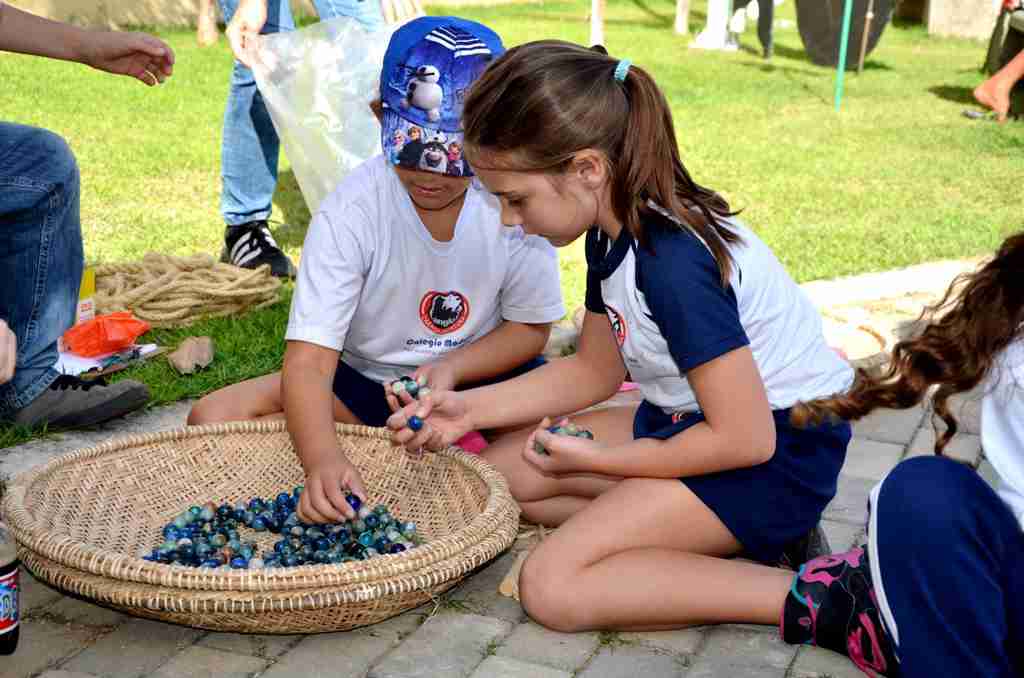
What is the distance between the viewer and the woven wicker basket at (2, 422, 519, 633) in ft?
7.18

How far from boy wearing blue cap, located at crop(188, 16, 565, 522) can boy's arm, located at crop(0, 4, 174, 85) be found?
73 centimetres

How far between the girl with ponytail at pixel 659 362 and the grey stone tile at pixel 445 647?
100 mm

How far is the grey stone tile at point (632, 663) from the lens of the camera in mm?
2299

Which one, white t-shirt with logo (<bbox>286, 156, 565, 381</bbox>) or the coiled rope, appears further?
the coiled rope

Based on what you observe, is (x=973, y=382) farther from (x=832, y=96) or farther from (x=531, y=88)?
(x=832, y=96)

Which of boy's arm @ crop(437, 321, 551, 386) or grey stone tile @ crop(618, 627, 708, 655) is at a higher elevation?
boy's arm @ crop(437, 321, 551, 386)

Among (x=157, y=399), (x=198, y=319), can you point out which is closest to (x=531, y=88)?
(x=157, y=399)

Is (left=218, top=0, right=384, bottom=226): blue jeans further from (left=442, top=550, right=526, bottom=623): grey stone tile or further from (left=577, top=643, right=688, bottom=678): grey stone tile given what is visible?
(left=577, top=643, right=688, bottom=678): grey stone tile

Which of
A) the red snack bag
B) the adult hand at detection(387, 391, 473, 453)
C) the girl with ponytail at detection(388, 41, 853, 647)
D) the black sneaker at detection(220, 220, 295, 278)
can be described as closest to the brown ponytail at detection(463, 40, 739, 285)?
the girl with ponytail at detection(388, 41, 853, 647)

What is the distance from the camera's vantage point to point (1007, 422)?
200 cm

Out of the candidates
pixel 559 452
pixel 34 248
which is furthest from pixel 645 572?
pixel 34 248

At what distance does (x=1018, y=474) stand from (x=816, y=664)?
560 mm

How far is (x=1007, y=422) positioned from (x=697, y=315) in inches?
21.9

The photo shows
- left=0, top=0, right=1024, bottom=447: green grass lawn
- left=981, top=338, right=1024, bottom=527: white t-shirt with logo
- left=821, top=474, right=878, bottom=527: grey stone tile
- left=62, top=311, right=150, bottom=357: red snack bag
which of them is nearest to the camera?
left=981, top=338, right=1024, bottom=527: white t-shirt with logo
